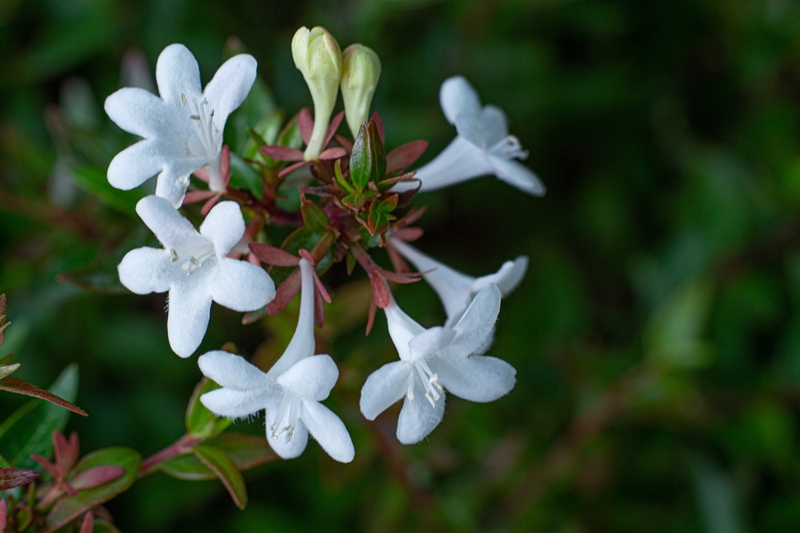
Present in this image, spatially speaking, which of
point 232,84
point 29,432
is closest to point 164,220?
point 232,84

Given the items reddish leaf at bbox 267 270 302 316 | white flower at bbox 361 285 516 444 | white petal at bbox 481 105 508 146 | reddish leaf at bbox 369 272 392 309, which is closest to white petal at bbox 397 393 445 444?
white flower at bbox 361 285 516 444

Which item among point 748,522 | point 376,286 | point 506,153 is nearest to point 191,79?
point 376,286

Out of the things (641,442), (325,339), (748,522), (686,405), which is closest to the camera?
(325,339)

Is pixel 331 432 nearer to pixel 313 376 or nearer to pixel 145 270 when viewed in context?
pixel 313 376

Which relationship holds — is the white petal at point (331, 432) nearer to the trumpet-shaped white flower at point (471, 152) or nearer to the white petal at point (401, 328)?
the white petal at point (401, 328)

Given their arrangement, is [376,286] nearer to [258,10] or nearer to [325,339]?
[325,339]

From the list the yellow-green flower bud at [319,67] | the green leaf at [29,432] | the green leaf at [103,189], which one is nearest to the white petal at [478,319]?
the yellow-green flower bud at [319,67]

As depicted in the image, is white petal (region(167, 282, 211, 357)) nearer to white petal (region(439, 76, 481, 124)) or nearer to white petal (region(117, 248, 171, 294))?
white petal (region(117, 248, 171, 294))

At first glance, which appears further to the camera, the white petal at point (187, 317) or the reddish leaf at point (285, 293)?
the reddish leaf at point (285, 293)
